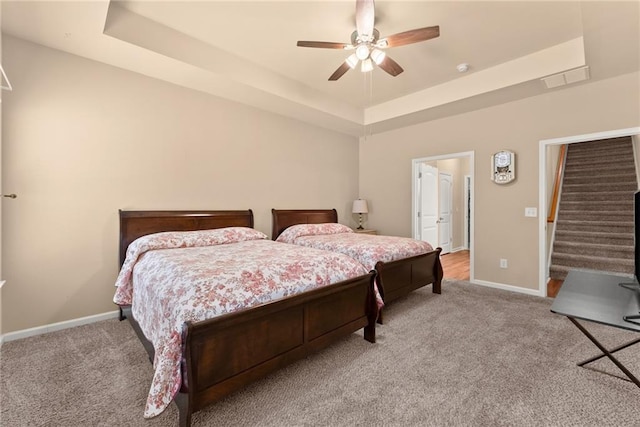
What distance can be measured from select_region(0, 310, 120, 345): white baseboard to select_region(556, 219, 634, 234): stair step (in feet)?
23.2

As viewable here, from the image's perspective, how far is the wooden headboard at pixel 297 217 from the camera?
14.5 feet

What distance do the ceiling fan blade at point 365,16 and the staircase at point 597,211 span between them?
15.5 feet

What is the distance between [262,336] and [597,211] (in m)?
6.36

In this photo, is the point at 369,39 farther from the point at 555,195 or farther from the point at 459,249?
the point at 459,249

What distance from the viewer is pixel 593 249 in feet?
14.8

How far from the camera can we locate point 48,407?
1689 mm

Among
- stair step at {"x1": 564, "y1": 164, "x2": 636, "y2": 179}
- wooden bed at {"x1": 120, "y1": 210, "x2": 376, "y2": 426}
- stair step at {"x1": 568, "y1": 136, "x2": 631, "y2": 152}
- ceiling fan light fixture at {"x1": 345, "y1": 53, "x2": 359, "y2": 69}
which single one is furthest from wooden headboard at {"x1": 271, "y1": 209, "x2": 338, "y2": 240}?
stair step at {"x1": 568, "y1": 136, "x2": 631, "y2": 152}

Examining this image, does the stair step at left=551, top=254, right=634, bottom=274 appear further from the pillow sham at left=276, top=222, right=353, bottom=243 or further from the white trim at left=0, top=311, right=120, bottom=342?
the white trim at left=0, top=311, right=120, bottom=342

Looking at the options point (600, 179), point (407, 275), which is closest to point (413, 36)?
point (407, 275)

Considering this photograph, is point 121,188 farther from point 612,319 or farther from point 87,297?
point 612,319

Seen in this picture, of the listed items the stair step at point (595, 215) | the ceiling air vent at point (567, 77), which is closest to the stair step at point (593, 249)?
the stair step at point (595, 215)

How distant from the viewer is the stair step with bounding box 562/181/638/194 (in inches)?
197

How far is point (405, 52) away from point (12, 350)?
473 cm

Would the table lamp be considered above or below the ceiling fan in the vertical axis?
below
